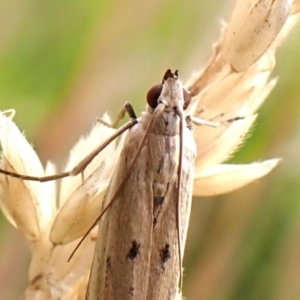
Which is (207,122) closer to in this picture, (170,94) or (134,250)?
(170,94)

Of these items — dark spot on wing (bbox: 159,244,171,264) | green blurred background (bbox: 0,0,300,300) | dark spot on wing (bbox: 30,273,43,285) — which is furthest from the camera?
green blurred background (bbox: 0,0,300,300)

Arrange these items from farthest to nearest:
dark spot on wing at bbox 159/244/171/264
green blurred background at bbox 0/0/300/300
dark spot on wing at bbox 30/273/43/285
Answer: green blurred background at bbox 0/0/300/300 < dark spot on wing at bbox 159/244/171/264 < dark spot on wing at bbox 30/273/43/285

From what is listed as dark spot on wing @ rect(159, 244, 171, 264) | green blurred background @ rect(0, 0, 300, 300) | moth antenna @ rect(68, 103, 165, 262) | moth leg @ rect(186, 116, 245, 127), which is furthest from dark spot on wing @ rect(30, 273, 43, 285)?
green blurred background @ rect(0, 0, 300, 300)

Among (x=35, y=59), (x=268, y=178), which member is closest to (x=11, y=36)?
(x=35, y=59)

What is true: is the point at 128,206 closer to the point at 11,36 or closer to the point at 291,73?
the point at 11,36

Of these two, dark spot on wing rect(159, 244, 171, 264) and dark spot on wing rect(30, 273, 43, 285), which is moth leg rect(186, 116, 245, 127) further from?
dark spot on wing rect(30, 273, 43, 285)

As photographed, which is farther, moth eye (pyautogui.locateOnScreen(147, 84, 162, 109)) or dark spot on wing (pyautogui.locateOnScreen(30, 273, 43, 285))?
moth eye (pyautogui.locateOnScreen(147, 84, 162, 109))

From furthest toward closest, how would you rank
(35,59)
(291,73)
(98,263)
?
(291,73) < (35,59) < (98,263)
